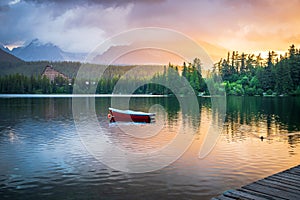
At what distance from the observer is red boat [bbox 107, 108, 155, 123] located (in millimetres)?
37366

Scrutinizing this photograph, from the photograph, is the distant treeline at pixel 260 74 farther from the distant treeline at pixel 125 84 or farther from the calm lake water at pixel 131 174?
the calm lake water at pixel 131 174

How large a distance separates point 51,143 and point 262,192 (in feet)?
58.8

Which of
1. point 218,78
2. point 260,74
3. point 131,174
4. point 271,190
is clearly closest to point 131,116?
point 131,174

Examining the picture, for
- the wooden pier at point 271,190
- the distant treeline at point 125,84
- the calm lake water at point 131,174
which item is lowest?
the calm lake water at point 131,174

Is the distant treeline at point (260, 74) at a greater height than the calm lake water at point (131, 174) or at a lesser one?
greater

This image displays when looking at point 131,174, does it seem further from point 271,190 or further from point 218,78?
point 218,78

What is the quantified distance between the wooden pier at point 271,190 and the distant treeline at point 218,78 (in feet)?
370

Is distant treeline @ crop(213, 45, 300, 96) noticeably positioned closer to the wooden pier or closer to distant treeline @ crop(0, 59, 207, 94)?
distant treeline @ crop(0, 59, 207, 94)

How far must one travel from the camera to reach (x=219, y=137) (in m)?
26.1

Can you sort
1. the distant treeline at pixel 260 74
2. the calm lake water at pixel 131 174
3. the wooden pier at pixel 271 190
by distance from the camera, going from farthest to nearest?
the distant treeline at pixel 260 74, the calm lake water at pixel 131 174, the wooden pier at pixel 271 190

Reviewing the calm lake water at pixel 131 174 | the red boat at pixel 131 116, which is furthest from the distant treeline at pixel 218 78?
the calm lake water at pixel 131 174

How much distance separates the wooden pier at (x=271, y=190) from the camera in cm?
819

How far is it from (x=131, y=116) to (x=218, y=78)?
11386cm

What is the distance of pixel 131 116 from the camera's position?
37.9 meters
